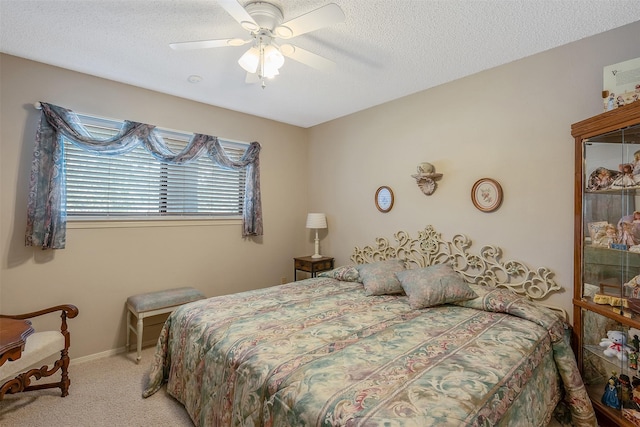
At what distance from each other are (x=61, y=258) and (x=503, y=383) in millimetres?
3362

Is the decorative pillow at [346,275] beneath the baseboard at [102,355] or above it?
above

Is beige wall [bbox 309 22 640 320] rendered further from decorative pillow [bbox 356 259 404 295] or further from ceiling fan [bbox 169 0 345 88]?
ceiling fan [bbox 169 0 345 88]

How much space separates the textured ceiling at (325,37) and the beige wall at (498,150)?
158mm

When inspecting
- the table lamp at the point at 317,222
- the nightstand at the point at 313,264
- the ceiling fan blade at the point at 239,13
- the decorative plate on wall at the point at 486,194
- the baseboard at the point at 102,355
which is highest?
the ceiling fan blade at the point at 239,13

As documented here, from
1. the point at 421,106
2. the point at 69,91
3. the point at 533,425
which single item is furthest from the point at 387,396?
the point at 69,91

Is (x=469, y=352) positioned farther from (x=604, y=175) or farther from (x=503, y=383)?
(x=604, y=175)

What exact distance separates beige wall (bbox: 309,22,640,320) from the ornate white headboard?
7cm

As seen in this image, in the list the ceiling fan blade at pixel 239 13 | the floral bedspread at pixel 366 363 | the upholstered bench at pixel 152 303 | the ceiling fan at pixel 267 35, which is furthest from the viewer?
the upholstered bench at pixel 152 303

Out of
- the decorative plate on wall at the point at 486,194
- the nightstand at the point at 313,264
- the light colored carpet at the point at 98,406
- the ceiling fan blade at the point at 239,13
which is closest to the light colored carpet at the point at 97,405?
the light colored carpet at the point at 98,406

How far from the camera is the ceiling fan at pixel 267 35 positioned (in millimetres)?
1626

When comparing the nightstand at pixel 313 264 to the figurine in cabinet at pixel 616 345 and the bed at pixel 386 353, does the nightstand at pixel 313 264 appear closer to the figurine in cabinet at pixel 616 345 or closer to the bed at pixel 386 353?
the bed at pixel 386 353

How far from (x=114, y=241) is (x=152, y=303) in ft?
2.39

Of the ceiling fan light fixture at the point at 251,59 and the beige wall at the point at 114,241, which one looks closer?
the ceiling fan light fixture at the point at 251,59

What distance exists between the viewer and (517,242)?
2482 millimetres
